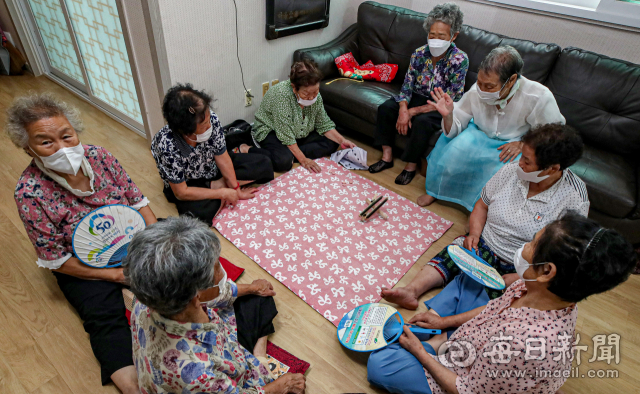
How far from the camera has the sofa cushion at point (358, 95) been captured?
9.27 ft

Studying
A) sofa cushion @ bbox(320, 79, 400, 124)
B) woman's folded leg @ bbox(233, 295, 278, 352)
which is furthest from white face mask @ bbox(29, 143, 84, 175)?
sofa cushion @ bbox(320, 79, 400, 124)

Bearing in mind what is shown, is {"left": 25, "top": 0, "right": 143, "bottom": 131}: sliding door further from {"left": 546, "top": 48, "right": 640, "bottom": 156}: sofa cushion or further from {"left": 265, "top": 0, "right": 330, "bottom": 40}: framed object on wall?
{"left": 546, "top": 48, "right": 640, "bottom": 156}: sofa cushion

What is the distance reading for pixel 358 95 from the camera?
288cm

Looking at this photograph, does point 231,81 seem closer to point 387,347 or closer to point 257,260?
point 257,260

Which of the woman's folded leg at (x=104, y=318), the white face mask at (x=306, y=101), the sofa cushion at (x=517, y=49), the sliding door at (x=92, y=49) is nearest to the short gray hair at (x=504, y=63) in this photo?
the sofa cushion at (x=517, y=49)

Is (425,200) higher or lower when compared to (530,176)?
lower

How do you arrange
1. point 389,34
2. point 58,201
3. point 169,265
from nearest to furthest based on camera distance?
point 169,265
point 58,201
point 389,34

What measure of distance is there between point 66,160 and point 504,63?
222 centimetres

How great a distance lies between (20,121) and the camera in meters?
1.32

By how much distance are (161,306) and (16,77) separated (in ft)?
13.8

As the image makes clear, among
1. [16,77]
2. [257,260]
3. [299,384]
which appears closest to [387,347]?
[299,384]

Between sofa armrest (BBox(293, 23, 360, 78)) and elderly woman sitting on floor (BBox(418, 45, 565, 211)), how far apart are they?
1029mm

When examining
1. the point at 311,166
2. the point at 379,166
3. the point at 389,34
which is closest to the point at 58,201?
the point at 311,166

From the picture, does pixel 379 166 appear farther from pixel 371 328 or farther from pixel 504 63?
pixel 371 328
